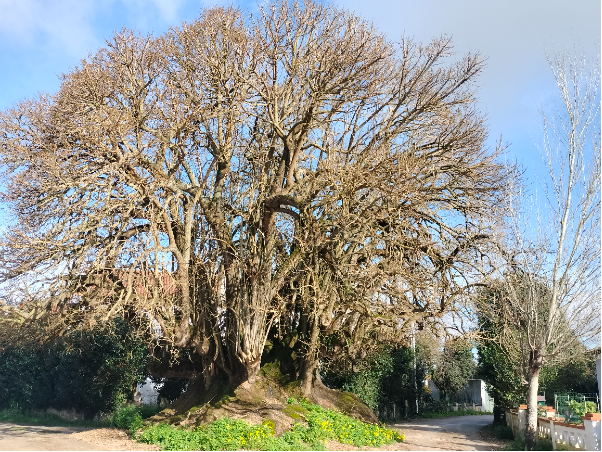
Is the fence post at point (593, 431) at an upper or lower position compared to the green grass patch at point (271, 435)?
upper

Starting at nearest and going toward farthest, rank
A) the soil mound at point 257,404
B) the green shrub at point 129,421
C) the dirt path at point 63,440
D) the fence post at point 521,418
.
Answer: the dirt path at point 63,440, the soil mound at point 257,404, the fence post at point 521,418, the green shrub at point 129,421

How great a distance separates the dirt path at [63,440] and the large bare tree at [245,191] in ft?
8.52

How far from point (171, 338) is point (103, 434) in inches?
154

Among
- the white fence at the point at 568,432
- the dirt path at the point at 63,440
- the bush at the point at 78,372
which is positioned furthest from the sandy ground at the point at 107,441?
the bush at the point at 78,372

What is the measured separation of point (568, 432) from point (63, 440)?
12.0 m

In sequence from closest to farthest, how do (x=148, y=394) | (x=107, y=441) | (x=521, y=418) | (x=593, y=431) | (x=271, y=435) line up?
(x=593, y=431), (x=271, y=435), (x=107, y=441), (x=521, y=418), (x=148, y=394)

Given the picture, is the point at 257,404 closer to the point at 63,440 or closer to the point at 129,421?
the point at 129,421

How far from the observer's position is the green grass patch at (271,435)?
11039 millimetres

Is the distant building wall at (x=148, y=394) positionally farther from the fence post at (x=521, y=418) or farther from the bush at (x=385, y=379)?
the fence post at (x=521, y=418)

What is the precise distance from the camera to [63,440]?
12.8m

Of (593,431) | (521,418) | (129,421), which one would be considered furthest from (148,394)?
(593,431)

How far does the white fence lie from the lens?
9953 millimetres

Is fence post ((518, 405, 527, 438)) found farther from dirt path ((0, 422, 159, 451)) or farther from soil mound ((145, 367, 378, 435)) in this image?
dirt path ((0, 422, 159, 451))

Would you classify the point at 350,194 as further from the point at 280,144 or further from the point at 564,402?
the point at 564,402
